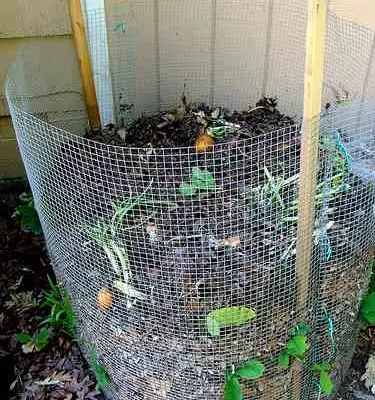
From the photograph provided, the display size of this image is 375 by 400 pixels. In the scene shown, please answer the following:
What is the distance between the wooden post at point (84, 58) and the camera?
1.82m

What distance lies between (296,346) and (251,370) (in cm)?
13

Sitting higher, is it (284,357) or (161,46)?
(161,46)

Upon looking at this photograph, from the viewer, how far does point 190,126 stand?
1.96 m

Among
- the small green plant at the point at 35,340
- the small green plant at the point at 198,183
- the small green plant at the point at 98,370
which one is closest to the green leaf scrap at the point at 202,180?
the small green plant at the point at 198,183

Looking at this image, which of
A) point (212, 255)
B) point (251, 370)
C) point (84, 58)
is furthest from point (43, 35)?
point (251, 370)

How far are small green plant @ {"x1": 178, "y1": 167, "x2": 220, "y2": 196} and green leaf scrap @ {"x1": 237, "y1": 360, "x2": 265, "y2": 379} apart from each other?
1.48 feet

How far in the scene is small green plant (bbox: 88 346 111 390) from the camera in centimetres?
160

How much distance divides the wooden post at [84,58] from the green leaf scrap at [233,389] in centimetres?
105

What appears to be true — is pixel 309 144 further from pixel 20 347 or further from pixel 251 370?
pixel 20 347

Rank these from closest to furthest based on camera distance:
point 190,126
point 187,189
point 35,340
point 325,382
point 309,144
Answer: point 309,144, point 187,189, point 325,382, point 35,340, point 190,126

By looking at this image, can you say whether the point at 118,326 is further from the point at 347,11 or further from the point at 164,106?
the point at 347,11

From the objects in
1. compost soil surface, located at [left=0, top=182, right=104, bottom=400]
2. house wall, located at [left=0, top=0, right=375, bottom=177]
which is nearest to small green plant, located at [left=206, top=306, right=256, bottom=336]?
compost soil surface, located at [left=0, top=182, right=104, bottom=400]

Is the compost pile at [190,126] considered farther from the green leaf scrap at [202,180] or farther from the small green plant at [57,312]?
the small green plant at [57,312]

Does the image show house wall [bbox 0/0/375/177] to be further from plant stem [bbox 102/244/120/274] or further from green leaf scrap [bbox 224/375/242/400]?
green leaf scrap [bbox 224/375/242/400]
